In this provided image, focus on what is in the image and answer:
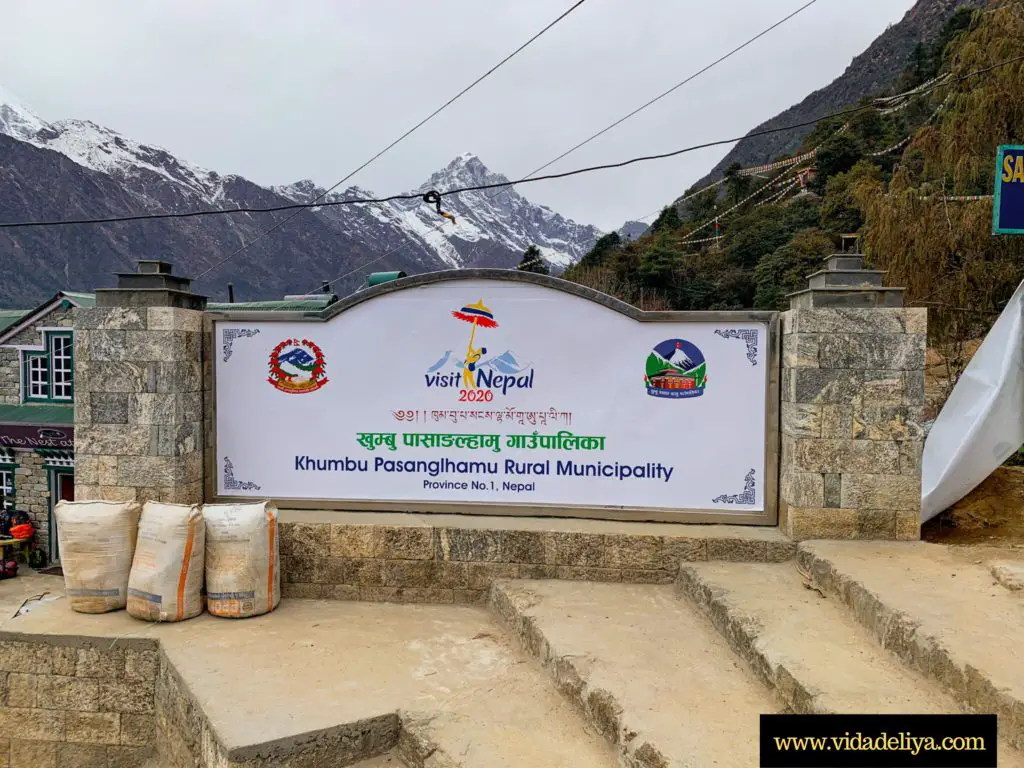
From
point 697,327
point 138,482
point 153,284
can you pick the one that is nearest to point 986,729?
point 697,327

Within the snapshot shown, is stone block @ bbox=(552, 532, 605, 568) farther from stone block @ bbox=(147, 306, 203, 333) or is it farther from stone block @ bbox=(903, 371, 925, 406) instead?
stone block @ bbox=(147, 306, 203, 333)

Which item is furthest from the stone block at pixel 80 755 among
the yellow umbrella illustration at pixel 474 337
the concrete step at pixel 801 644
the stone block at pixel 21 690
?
the concrete step at pixel 801 644

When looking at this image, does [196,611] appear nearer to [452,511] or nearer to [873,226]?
[452,511]

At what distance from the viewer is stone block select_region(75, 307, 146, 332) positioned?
4812mm

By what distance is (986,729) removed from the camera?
2.44m

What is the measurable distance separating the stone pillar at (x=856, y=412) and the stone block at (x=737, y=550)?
0.26 m

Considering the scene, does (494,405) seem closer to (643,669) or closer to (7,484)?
(643,669)

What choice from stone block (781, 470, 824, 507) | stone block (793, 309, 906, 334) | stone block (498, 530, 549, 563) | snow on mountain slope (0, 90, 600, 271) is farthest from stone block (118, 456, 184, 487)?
snow on mountain slope (0, 90, 600, 271)

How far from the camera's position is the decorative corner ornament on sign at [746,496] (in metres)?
4.70

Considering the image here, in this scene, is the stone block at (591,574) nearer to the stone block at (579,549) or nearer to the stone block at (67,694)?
the stone block at (579,549)

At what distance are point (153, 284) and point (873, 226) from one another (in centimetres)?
944

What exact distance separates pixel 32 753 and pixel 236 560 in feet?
5.70

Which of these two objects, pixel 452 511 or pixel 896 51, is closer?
pixel 452 511

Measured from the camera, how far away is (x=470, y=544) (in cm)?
467
